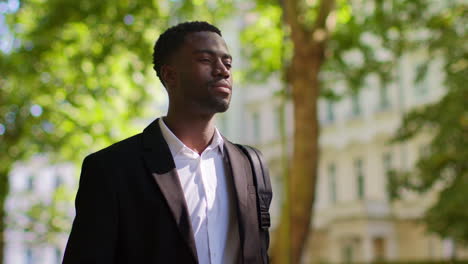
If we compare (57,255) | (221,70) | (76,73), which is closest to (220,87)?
(221,70)

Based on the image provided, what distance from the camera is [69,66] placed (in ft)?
65.3

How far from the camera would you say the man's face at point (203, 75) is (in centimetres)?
252

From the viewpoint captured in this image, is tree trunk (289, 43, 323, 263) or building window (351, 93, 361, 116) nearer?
tree trunk (289, 43, 323, 263)

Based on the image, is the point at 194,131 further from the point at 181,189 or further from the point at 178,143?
the point at 181,189

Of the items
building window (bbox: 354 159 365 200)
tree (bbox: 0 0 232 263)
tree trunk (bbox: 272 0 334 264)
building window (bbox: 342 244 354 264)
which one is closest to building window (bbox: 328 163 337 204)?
building window (bbox: 354 159 365 200)

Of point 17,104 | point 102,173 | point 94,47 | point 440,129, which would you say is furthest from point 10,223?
point 102,173

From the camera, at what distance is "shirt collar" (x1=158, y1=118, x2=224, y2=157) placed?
255cm

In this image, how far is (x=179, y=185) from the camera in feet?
7.98

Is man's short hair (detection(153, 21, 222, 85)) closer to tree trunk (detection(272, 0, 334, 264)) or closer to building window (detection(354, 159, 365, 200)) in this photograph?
tree trunk (detection(272, 0, 334, 264))

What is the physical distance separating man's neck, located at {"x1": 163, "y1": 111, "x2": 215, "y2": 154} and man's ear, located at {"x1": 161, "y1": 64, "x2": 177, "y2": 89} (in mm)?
97

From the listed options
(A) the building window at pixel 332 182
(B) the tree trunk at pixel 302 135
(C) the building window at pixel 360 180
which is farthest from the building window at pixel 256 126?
(B) the tree trunk at pixel 302 135

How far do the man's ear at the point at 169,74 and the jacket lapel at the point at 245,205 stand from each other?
25 cm

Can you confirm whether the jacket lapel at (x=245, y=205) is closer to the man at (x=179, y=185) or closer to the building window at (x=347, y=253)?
the man at (x=179, y=185)

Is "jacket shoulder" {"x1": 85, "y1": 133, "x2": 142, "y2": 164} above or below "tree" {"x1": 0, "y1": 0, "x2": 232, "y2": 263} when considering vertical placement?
below
